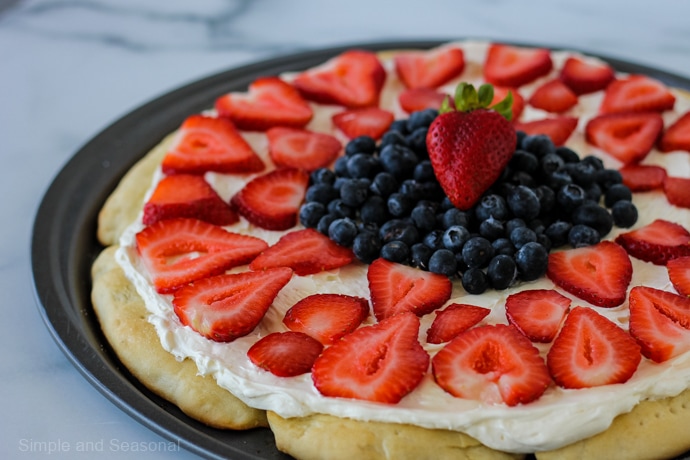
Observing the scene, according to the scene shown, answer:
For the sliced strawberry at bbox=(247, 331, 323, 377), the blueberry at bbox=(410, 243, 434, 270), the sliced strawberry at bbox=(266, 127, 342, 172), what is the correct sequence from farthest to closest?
1. the sliced strawberry at bbox=(266, 127, 342, 172)
2. the blueberry at bbox=(410, 243, 434, 270)
3. the sliced strawberry at bbox=(247, 331, 323, 377)

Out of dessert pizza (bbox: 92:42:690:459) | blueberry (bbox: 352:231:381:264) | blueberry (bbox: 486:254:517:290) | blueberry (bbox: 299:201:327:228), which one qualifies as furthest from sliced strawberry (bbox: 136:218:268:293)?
blueberry (bbox: 486:254:517:290)

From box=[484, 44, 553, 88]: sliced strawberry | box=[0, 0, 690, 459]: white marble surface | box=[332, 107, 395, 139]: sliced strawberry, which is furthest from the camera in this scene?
box=[0, 0, 690, 459]: white marble surface

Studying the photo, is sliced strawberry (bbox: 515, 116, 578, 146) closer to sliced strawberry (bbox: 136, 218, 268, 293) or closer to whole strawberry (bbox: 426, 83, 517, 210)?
whole strawberry (bbox: 426, 83, 517, 210)

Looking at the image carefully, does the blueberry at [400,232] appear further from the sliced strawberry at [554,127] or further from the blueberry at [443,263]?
the sliced strawberry at [554,127]

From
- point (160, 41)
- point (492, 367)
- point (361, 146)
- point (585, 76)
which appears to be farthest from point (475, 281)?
point (160, 41)

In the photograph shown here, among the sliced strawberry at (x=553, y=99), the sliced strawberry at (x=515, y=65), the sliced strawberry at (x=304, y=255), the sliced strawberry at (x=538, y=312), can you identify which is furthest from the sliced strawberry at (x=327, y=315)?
the sliced strawberry at (x=515, y=65)

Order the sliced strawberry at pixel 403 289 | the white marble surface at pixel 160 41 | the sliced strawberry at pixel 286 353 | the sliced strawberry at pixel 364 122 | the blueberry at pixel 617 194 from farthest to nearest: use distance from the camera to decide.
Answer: the white marble surface at pixel 160 41
the sliced strawberry at pixel 364 122
the blueberry at pixel 617 194
the sliced strawberry at pixel 403 289
the sliced strawberry at pixel 286 353
